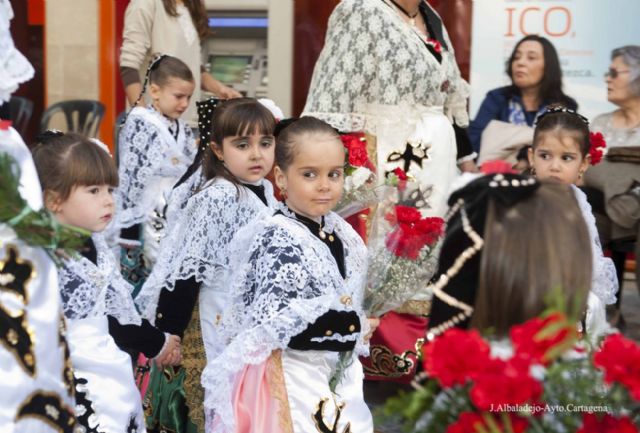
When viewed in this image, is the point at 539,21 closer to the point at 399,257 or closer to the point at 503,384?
the point at 399,257

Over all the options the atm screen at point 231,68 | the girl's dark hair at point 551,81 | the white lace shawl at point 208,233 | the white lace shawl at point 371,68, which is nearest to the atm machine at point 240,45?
the atm screen at point 231,68

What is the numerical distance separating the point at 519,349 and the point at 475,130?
5098 mm

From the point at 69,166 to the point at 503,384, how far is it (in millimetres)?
2200

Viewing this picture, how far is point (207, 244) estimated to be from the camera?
15.1ft

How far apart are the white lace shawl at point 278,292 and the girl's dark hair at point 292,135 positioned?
0.80ft

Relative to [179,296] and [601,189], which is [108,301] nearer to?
[179,296]

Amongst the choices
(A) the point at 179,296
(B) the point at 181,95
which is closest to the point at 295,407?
(A) the point at 179,296

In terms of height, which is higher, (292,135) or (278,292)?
(292,135)

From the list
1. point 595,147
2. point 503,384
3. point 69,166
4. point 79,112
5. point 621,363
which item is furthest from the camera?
point 79,112

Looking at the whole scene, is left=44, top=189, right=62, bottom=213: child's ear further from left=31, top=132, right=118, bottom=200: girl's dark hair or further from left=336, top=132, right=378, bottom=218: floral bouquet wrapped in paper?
left=336, top=132, right=378, bottom=218: floral bouquet wrapped in paper

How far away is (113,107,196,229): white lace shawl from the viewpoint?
6.46 meters

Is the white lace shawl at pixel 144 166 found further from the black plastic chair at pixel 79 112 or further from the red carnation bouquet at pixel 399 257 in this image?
the red carnation bouquet at pixel 399 257

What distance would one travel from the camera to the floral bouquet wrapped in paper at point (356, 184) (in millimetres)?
4617

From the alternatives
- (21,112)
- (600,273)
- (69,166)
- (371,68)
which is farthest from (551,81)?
(21,112)
